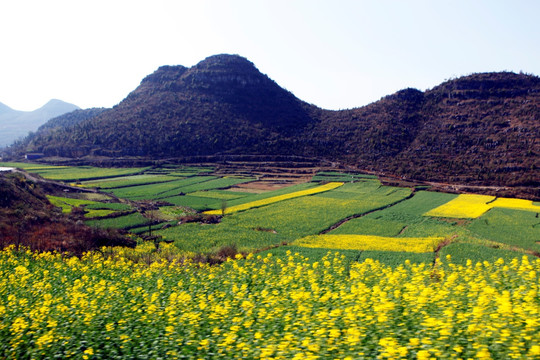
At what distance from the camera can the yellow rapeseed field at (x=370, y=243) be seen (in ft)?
96.7

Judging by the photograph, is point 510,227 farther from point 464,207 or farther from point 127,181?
point 127,181

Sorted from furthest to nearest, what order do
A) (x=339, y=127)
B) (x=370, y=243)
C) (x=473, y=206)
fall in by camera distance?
(x=339, y=127) < (x=473, y=206) < (x=370, y=243)

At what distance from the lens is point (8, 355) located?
23.6 ft

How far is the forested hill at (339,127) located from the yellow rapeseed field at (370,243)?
4219 cm

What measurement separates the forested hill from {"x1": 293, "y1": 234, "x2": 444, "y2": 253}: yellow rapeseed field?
138 ft

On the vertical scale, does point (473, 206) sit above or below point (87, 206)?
above

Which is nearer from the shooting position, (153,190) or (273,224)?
(273,224)

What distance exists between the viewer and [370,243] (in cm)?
3153

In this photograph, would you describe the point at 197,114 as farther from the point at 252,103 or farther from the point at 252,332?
the point at 252,332

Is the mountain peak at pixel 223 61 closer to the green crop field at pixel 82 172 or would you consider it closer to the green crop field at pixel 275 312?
the green crop field at pixel 82 172

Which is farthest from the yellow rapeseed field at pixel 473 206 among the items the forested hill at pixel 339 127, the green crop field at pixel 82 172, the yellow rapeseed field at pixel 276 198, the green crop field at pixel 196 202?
the green crop field at pixel 82 172

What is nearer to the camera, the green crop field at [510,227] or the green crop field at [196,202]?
the green crop field at [510,227]

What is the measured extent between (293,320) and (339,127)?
344 feet

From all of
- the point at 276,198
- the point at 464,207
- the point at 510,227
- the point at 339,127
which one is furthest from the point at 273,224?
the point at 339,127
